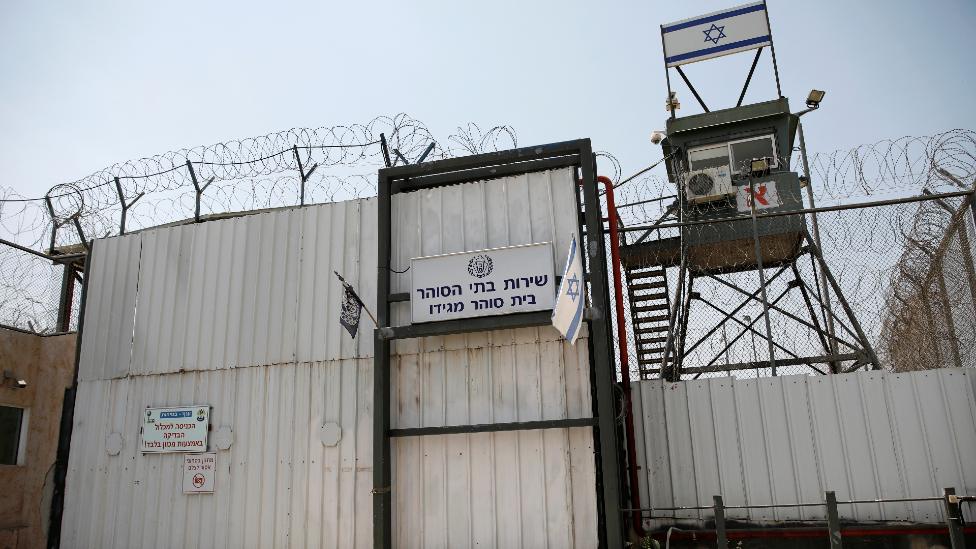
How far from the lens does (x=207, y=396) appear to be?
10492mm

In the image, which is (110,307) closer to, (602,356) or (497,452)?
(497,452)

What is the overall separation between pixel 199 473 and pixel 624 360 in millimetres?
6311

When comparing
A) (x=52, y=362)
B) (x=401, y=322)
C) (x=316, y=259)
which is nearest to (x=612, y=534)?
(x=401, y=322)

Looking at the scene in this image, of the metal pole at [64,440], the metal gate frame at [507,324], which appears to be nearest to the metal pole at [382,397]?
the metal gate frame at [507,324]

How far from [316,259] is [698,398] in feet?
19.0

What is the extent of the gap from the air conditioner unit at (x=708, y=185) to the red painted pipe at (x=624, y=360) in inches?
166

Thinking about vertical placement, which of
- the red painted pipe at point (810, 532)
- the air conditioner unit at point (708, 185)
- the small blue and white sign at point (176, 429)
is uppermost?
the air conditioner unit at point (708, 185)

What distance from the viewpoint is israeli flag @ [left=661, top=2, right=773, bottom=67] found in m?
14.1

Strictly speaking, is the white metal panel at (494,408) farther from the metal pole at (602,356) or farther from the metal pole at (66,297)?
the metal pole at (66,297)

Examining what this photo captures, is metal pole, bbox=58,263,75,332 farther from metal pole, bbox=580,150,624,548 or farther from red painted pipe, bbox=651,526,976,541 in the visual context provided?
red painted pipe, bbox=651,526,976,541

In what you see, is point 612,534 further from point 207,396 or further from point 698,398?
point 207,396

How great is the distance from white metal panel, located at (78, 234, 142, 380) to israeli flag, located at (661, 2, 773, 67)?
36.1 feet

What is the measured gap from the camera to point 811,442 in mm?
8852

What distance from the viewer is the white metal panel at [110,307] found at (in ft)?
36.8
